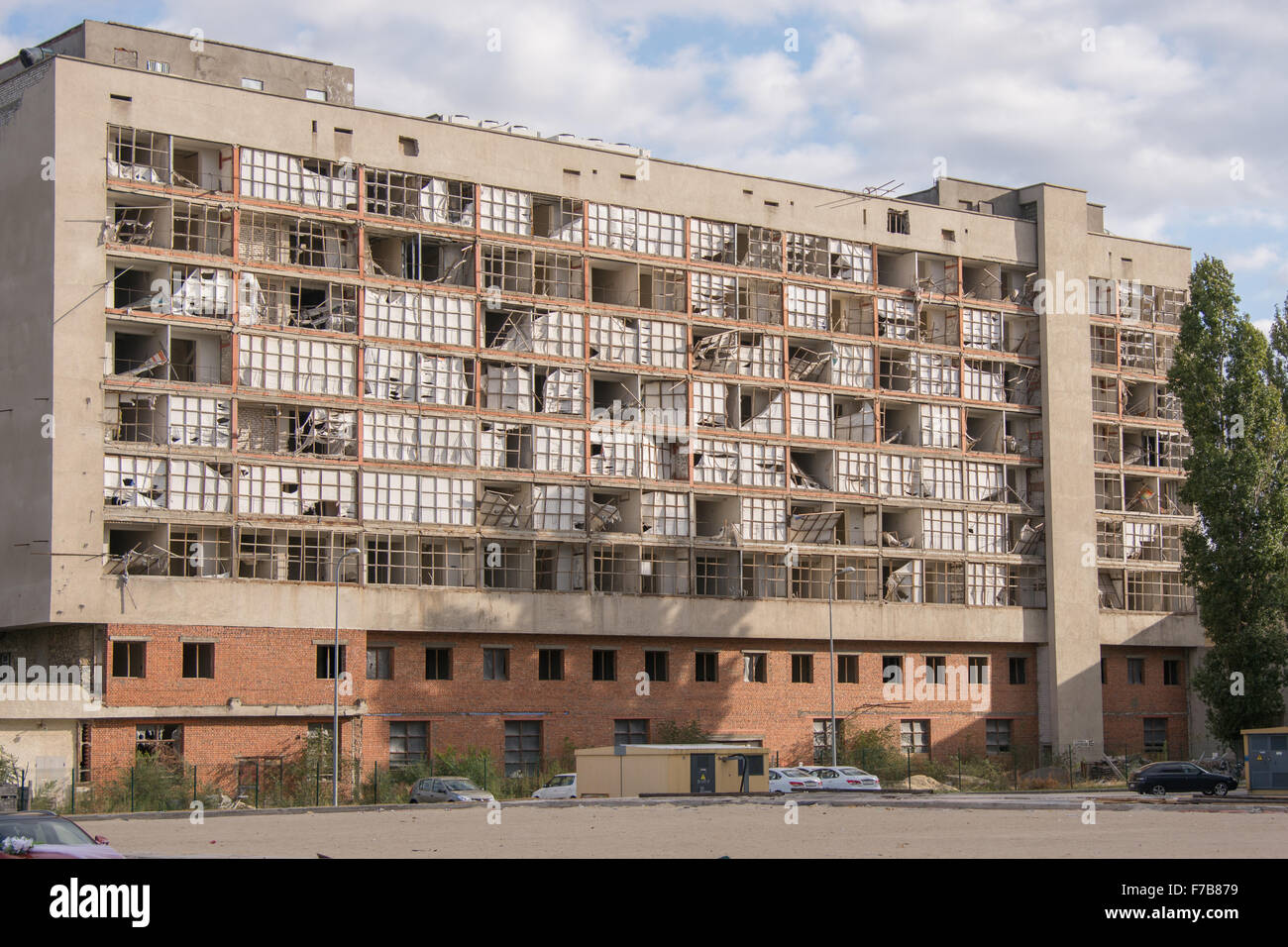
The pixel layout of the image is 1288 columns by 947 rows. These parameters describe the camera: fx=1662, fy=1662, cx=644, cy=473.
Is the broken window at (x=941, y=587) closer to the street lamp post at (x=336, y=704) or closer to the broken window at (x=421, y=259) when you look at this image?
the broken window at (x=421, y=259)

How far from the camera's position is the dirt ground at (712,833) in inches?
1280

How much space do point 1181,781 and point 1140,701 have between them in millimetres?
31994

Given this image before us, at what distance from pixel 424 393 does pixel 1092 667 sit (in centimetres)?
3945

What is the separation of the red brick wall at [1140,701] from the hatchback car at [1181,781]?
2856 centimetres

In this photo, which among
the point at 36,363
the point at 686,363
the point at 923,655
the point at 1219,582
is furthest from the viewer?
the point at 923,655

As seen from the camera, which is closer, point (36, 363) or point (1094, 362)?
point (36, 363)

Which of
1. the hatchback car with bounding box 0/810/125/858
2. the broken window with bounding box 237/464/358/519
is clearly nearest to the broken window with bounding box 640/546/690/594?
the broken window with bounding box 237/464/358/519

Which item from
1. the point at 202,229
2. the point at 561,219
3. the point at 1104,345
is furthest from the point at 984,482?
the point at 202,229

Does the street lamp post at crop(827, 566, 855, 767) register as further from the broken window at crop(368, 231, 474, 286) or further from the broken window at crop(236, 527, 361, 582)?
the broken window at crop(368, 231, 474, 286)

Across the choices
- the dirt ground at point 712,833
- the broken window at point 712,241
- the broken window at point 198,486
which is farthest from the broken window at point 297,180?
the dirt ground at point 712,833
